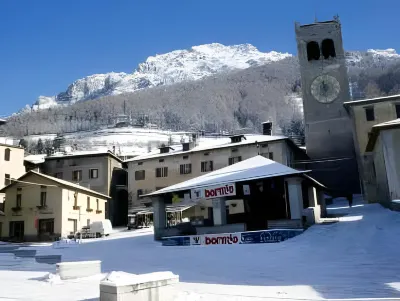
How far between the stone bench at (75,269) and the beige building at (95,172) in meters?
36.4

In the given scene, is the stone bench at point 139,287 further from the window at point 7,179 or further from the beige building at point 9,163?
the window at point 7,179

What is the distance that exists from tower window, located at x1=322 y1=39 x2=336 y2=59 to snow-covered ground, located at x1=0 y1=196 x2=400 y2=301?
3514 centimetres

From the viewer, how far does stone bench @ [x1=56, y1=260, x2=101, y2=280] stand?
42.3 feet

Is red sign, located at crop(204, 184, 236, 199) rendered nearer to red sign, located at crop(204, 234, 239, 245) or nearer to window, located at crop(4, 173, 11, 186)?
red sign, located at crop(204, 234, 239, 245)

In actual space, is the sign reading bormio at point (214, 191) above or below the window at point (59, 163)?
below

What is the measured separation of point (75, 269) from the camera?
1309 centimetres

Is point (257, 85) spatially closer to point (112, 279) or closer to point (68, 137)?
point (68, 137)

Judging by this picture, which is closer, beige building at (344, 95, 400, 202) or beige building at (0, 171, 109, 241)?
beige building at (0, 171, 109, 241)

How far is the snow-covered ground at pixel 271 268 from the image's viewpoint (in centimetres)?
981

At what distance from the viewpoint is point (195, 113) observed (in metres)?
164

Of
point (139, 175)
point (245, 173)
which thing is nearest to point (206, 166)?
point (139, 175)

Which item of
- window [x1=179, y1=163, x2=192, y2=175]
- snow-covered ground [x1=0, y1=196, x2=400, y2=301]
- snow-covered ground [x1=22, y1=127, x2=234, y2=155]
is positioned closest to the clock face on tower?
window [x1=179, y1=163, x2=192, y2=175]

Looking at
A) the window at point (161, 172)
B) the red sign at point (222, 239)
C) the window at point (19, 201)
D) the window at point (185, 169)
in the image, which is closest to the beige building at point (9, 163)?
the window at point (19, 201)

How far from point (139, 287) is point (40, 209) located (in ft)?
116
